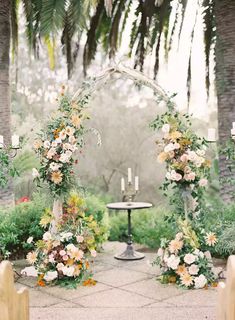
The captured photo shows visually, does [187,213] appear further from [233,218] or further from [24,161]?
[24,161]

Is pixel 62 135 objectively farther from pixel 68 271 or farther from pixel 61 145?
pixel 68 271

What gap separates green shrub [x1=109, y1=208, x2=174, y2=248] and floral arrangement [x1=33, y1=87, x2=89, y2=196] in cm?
139

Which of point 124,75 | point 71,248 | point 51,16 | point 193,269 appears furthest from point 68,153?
point 51,16

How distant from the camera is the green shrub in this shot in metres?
7.77

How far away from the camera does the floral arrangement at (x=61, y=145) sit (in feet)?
19.8

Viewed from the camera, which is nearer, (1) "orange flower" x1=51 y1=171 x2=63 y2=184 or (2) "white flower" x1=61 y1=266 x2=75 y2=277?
(2) "white flower" x1=61 y1=266 x2=75 y2=277

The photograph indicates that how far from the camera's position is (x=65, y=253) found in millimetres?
5949

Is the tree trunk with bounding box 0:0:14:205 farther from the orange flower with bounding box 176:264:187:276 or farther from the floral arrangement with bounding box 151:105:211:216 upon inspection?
the orange flower with bounding box 176:264:187:276

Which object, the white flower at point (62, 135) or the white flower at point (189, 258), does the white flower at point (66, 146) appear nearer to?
the white flower at point (62, 135)

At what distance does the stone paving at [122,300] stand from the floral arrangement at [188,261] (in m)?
0.12

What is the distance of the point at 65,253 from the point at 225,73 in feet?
11.4

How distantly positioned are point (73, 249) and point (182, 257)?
1.18 m

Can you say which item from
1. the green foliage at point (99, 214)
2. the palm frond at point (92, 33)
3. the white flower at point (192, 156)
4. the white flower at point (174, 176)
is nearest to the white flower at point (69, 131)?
the white flower at point (174, 176)

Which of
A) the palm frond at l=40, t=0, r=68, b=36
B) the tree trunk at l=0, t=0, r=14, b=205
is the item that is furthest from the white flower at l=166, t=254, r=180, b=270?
the palm frond at l=40, t=0, r=68, b=36
